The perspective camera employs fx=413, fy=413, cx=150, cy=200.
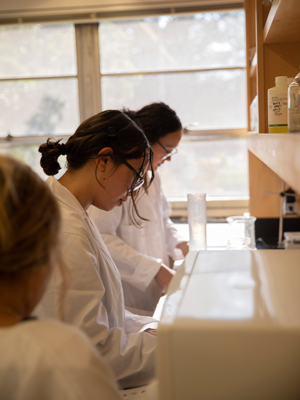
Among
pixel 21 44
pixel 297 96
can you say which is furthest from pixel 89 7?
pixel 297 96

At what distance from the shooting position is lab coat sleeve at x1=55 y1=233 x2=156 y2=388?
0.99 metres

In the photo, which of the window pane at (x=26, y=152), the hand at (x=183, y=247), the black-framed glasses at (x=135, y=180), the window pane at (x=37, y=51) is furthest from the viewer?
the window pane at (x=26, y=152)

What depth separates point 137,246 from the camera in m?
1.96

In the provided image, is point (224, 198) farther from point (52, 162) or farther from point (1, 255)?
point (1, 255)

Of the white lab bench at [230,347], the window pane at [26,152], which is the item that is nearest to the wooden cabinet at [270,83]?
the white lab bench at [230,347]

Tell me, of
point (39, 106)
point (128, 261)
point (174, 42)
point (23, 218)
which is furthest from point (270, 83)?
point (39, 106)

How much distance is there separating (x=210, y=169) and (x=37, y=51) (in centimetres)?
161

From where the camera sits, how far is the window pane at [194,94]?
3.07 metres

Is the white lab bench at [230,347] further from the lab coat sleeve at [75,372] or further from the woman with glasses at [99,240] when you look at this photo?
the woman with glasses at [99,240]

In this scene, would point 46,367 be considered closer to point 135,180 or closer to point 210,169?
point 135,180

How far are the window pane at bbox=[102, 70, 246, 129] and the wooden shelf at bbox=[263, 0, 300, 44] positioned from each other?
1614 mm

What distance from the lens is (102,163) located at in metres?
1.20

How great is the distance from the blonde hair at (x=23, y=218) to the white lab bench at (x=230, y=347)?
25 cm

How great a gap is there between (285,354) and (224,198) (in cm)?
254
